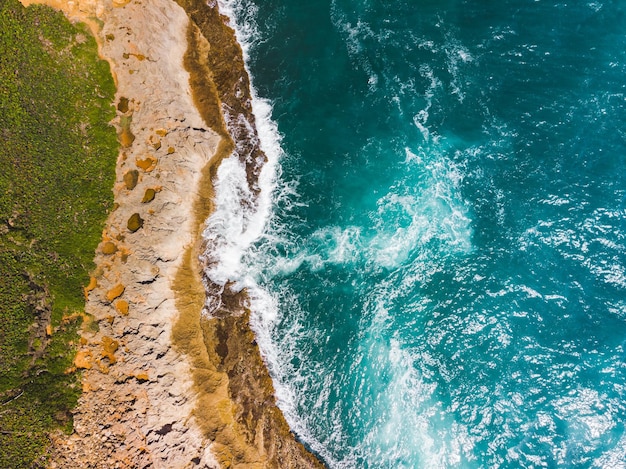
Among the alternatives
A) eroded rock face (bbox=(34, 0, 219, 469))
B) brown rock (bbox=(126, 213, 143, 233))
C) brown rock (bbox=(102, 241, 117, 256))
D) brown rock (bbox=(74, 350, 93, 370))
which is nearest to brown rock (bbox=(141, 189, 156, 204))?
eroded rock face (bbox=(34, 0, 219, 469))

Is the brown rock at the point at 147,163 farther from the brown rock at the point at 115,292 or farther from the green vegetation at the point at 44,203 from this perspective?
the brown rock at the point at 115,292

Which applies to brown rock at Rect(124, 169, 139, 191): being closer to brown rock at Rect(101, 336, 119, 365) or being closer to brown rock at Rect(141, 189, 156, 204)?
brown rock at Rect(141, 189, 156, 204)

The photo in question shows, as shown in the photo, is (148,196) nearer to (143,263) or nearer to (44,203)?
(143,263)

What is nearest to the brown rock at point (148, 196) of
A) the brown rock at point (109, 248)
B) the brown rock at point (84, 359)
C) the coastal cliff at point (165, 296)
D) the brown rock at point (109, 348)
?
the coastal cliff at point (165, 296)

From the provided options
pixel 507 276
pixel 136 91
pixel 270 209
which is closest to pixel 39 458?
pixel 270 209

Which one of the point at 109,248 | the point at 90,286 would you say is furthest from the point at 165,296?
the point at 109,248

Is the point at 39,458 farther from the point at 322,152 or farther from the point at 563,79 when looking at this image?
the point at 563,79
